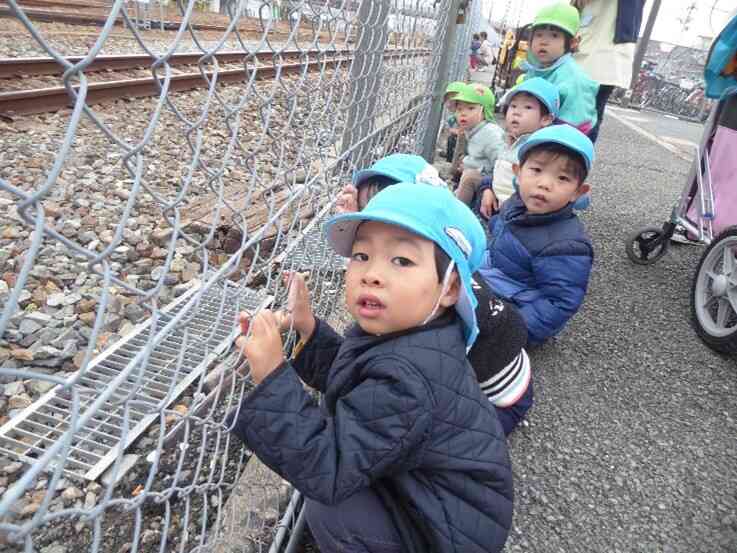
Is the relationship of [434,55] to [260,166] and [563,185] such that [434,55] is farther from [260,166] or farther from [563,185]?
[563,185]

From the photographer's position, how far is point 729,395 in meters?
2.63

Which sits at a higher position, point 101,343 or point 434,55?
point 434,55

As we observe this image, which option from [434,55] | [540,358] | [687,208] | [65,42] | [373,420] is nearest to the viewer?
[373,420]

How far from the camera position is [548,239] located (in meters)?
2.56

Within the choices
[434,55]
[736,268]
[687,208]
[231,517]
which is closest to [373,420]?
[231,517]

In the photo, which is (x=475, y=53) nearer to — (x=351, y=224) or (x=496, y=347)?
(x=496, y=347)

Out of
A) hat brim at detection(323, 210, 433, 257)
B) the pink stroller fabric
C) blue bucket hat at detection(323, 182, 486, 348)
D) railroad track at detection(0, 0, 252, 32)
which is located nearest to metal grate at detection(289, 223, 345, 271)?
hat brim at detection(323, 210, 433, 257)

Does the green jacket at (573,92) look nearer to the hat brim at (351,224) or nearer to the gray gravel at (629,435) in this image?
the gray gravel at (629,435)

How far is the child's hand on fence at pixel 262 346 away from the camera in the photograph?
1256 millimetres

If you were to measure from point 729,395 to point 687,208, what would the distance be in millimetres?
1502

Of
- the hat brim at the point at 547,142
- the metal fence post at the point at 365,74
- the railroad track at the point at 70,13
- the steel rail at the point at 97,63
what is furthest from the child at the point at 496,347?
the railroad track at the point at 70,13

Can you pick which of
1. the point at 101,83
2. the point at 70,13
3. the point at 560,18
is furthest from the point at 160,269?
the point at 70,13

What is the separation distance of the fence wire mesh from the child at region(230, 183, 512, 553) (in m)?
0.19

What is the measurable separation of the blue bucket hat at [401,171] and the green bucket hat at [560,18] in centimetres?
178
